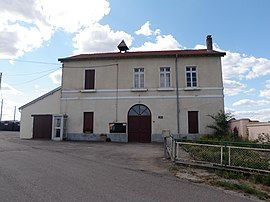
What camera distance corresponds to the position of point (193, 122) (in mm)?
23578

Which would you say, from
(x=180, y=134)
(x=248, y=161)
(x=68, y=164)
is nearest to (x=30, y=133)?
(x=180, y=134)

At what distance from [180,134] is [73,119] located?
9.22 m

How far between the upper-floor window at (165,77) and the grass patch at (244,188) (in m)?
16.2

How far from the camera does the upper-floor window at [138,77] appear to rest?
81.6ft

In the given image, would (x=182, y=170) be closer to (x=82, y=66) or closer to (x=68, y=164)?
(x=68, y=164)

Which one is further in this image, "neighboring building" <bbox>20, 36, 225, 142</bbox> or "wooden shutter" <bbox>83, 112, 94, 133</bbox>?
"wooden shutter" <bbox>83, 112, 94, 133</bbox>

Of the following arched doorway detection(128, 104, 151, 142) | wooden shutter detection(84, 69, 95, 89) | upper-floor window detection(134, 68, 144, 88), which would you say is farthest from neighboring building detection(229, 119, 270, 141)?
wooden shutter detection(84, 69, 95, 89)

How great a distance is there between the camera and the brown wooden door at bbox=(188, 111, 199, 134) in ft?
77.0

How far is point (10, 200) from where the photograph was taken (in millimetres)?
6023

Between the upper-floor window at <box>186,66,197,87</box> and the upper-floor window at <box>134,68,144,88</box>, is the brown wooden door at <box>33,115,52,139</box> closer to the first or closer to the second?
the upper-floor window at <box>134,68,144,88</box>

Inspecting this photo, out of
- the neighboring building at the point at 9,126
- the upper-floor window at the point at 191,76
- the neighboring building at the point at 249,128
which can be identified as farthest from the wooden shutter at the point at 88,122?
the neighboring building at the point at 9,126

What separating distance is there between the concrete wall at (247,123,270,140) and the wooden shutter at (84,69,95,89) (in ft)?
43.3

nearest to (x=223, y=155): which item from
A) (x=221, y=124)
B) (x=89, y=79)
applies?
(x=221, y=124)

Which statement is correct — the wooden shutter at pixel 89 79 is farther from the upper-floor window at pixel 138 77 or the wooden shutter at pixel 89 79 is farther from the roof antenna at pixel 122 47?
the roof antenna at pixel 122 47
